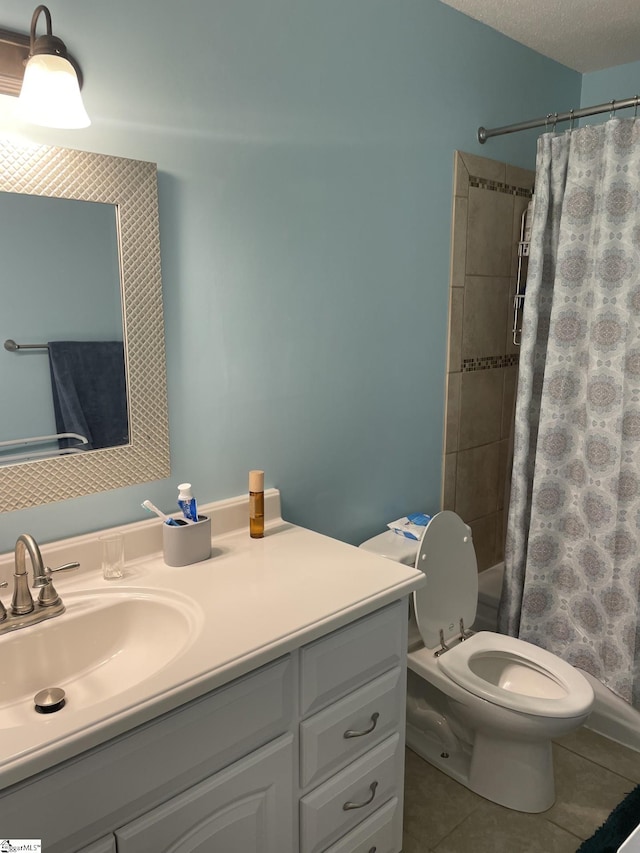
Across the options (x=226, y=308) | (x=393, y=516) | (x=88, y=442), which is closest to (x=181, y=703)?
(x=88, y=442)

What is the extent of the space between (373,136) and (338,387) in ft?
2.48

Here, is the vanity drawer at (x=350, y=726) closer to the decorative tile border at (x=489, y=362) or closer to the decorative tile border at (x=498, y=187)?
the decorative tile border at (x=489, y=362)

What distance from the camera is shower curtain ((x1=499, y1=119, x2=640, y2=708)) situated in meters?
2.11

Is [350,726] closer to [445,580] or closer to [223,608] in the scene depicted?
[223,608]

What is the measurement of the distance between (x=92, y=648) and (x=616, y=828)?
5.00 ft

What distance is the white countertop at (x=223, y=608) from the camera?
37.5 inches

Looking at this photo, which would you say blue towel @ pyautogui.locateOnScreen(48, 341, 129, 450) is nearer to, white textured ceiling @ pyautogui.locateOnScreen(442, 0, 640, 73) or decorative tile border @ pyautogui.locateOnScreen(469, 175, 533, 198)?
decorative tile border @ pyautogui.locateOnScreen(469, 175, 533, 198)

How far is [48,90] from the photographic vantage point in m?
1.18

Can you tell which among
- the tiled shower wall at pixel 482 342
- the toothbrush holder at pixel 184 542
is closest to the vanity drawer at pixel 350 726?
the toothbrush holder at pixel 184 542

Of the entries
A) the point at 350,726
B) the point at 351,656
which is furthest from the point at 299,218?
the point at 350,726

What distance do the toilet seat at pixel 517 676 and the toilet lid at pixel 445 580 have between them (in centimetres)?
8

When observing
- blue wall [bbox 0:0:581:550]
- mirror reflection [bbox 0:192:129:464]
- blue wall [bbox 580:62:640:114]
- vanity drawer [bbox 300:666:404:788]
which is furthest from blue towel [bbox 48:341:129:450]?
blue wall [bbox 580:62:640:114]

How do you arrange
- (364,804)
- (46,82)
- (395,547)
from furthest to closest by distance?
(395,547) → (364,804) → (46,82)

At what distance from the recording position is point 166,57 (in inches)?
58.6
